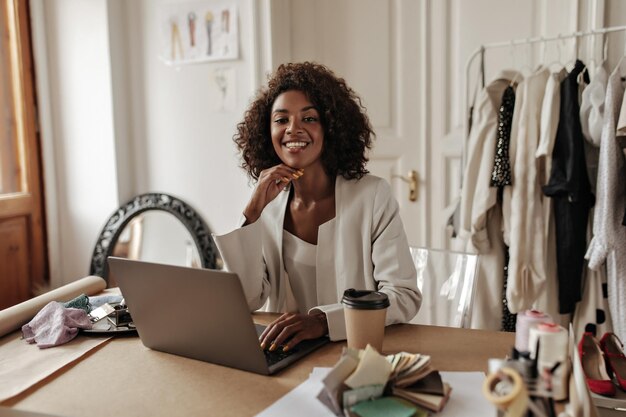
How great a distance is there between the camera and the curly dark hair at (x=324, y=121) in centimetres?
174

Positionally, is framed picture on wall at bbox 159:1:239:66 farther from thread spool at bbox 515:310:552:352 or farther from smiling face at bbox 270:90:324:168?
thread spool at bbox 515:310:552:352

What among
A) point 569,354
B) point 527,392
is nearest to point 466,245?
point 569,354

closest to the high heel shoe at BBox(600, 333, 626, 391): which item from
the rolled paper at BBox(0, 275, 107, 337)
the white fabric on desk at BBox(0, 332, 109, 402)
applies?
the white fabric on desk at BBox(0, 332, 109, 402)

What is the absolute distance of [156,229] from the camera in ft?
10.8

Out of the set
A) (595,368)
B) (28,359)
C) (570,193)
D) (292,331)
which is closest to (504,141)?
(570,193)

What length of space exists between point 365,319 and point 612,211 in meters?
1.37

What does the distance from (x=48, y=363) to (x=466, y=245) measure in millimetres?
1697

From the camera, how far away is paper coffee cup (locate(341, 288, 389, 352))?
3.76ft

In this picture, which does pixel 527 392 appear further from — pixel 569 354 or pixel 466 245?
pixel 466 245

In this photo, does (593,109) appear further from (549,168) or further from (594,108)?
(549,168)

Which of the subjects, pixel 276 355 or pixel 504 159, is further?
pixel 504 159

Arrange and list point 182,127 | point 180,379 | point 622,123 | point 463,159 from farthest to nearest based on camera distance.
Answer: point 182,127, point 463,159, point 622,123, point 180,379

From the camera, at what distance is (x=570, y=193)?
2.16 meters

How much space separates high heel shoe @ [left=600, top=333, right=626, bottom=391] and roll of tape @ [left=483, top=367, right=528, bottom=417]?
96cm
